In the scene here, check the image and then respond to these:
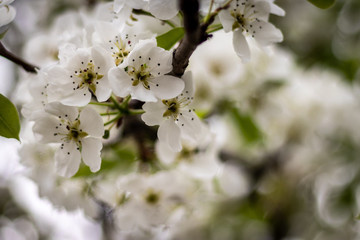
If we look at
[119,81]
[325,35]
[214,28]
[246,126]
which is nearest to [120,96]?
[119,81]

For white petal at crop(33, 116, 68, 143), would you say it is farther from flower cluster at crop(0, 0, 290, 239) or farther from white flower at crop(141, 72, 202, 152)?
white flower at crop(141, 72, 202, 152)

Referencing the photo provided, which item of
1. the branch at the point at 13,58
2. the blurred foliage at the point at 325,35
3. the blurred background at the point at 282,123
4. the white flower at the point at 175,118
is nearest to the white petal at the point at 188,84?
the white flower at the point at 175,118

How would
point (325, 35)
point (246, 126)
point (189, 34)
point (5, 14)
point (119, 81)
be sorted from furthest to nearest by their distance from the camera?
1. point (325, 35)
2. point (246, 126)
3. point (5, 14)
4. point (119, 81)
5. point (189, 34)

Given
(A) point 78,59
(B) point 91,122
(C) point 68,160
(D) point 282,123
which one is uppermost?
(A) point 78,59

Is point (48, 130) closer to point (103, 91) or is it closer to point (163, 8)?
point (103, 91)

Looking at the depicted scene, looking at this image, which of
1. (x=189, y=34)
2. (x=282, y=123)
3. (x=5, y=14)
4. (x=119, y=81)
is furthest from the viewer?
(x=282, y=123)

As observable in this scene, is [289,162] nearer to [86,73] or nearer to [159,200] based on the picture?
[159,200]

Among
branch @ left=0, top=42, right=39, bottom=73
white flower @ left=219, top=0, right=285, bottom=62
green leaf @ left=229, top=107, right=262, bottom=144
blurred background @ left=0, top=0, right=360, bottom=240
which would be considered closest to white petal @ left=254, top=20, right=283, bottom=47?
white flower @ left=219, top=0, right=285, bottom=62
